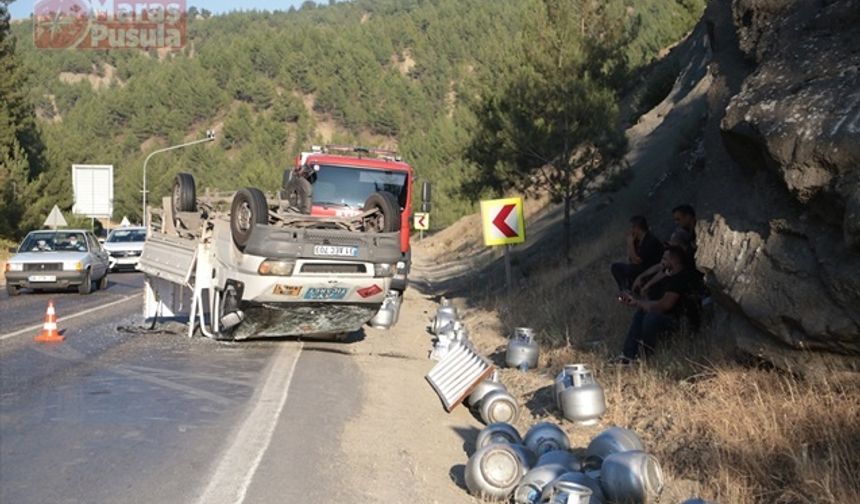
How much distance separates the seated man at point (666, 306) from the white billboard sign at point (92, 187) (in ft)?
153

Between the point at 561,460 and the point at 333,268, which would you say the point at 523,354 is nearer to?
the point at 333,268

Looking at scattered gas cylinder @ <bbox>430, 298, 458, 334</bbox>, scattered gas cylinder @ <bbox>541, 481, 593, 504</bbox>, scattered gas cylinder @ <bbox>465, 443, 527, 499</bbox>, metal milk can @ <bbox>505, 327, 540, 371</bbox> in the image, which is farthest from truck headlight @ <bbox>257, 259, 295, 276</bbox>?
scattered gas cylinder @ <bbox>541, 481, 593, 504</bbox>

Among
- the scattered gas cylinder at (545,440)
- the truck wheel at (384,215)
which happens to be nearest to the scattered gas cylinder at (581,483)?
the scattered gas cylinder at (545,440)

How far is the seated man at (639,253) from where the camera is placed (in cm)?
1186

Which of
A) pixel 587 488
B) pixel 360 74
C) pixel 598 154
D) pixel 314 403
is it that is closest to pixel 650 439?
pixel 587 488

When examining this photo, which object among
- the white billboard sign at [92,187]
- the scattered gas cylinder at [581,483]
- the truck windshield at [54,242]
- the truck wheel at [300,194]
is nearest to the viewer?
the scattered gas cylinder at [581,483]

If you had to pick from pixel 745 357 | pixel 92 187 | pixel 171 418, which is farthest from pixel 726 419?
pixel 92 187

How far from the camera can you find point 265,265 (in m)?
12.3

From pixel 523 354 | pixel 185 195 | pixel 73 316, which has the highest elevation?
pixel 185 195

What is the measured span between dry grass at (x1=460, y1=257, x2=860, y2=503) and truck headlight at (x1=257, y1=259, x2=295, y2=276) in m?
3.17

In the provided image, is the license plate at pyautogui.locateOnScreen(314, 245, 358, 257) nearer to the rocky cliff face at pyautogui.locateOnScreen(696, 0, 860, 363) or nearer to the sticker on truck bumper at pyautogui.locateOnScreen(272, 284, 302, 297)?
the sticker on truck bumper at pyautogui.locateOnScreen(272, 284, 302, 297)

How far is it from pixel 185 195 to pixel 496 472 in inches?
382

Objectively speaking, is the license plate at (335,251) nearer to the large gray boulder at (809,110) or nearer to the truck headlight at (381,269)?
the truck headlight at (381,269)

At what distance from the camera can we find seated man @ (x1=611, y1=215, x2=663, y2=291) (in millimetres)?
11859
